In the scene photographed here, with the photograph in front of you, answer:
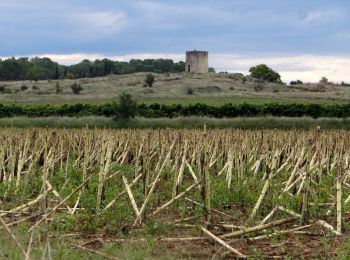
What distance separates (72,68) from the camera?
496 ft

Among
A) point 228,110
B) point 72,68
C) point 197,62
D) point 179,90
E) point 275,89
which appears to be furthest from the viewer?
point 72,68

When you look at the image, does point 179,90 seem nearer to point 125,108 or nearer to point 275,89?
point 275,89

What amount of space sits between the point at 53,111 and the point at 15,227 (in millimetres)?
40441

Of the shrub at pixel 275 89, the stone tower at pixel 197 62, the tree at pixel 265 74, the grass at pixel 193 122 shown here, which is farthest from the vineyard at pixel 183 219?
the stone tower at pixel 197 62

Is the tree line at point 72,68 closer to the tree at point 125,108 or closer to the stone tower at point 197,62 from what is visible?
the stone tower at point 197,62

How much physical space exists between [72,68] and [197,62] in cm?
4628

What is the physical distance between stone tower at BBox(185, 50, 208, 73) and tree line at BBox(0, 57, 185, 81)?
56.6 feet

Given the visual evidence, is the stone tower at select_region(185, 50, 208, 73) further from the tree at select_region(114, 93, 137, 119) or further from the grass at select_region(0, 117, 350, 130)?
the grass at select_region(0, 117, 350, 130)

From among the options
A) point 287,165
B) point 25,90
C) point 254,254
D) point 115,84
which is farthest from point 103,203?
point 115,84

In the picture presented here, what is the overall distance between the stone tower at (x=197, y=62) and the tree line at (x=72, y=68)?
1725 cm

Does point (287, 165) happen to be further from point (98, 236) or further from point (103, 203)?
point (98, 236)

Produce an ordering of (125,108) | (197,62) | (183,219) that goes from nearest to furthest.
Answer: (183,219) < (125,108) < (197,62)

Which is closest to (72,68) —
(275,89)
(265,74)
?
(265,74)

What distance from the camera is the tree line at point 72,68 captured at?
12469 cm
